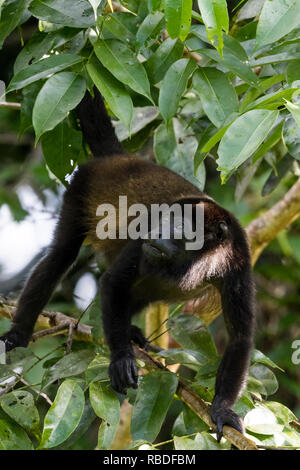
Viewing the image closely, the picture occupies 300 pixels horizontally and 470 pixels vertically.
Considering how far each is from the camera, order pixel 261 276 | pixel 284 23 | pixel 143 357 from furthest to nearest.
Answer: pixel 261 276, pixel 143 357, pixel 284 23

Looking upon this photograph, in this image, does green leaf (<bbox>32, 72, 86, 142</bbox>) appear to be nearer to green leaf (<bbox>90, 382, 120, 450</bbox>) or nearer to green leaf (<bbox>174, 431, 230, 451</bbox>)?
green leaf (<bbox>90, 382, 120, 450</bbox>)

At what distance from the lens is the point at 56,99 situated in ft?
7.03

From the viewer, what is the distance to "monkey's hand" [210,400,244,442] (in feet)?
7.60

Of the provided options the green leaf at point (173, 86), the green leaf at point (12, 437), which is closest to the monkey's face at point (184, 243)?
the green leaf at point (173, 86)

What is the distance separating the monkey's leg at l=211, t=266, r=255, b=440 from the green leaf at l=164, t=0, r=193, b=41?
1.36 meters

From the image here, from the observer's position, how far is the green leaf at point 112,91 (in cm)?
214

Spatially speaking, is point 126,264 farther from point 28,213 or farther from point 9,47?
point 9,47

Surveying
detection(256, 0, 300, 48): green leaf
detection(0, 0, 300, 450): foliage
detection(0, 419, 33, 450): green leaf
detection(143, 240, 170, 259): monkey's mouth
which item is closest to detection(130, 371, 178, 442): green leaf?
detection(0, 0, 300, 450): foliage

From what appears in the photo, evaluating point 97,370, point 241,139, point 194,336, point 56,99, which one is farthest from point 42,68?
point 194,336

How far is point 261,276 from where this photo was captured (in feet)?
21.0

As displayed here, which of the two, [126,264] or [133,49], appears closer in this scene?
[133,49]

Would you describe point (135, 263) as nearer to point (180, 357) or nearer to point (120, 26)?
point (180, 357)

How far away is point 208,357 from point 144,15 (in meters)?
1.41
